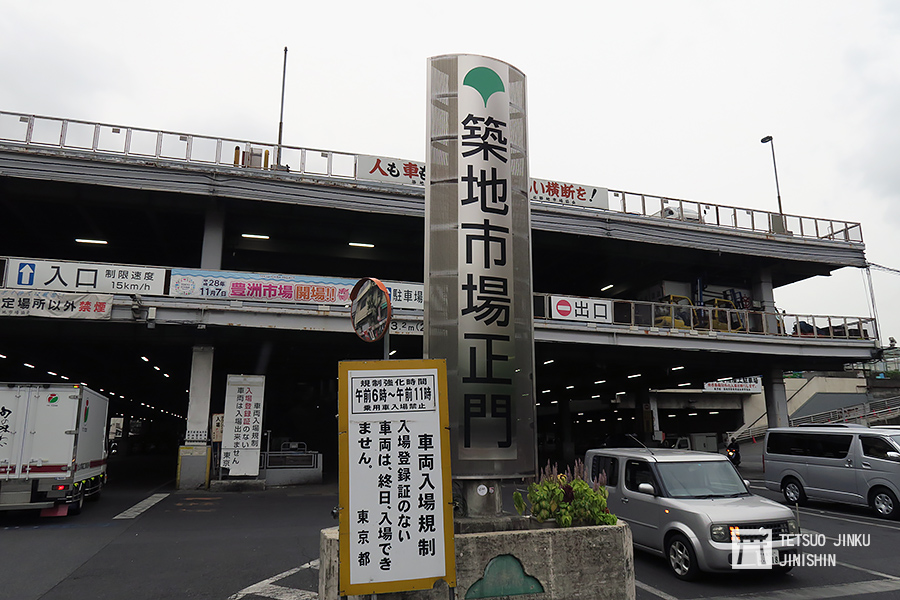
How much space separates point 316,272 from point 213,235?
313 inches

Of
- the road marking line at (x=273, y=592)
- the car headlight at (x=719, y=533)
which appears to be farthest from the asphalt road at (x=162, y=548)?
the car headlight at (x=719, y=533)

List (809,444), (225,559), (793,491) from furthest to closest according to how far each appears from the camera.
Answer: (793,491)
(809,444)
(225,559)

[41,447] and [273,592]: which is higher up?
[41,447]

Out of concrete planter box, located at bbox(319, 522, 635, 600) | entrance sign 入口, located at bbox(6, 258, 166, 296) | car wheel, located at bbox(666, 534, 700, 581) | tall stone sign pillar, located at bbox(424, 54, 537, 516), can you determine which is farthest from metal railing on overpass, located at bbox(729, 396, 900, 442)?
entrance sign 入口, located at bbox(6, 258, 166, 296)

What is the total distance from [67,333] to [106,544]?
1172 centimetres

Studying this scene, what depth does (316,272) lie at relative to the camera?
1131 inches

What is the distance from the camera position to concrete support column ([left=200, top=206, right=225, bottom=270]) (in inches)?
821

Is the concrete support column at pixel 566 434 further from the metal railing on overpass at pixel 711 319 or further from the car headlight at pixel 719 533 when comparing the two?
the car headlight at pixel 719 533

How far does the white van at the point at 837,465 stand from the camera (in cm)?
1330

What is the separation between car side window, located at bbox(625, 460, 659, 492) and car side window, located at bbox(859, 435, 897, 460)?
8087 millimetres

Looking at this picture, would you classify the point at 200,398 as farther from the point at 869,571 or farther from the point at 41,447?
the point at 869,571

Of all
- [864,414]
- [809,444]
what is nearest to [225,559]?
[809,444]

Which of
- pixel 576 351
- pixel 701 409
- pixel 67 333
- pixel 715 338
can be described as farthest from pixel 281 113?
pixel 701 409

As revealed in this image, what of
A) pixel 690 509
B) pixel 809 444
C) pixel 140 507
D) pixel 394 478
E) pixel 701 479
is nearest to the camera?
pixel 394 478
